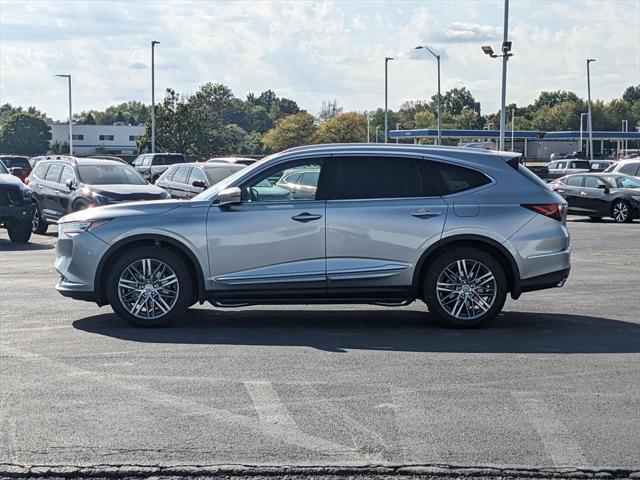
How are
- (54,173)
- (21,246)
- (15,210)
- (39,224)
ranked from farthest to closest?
1. (39,224)
2. (54,173)
3. (15,210)
4. (21,246)

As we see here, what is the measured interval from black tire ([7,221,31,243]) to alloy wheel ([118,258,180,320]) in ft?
39.1

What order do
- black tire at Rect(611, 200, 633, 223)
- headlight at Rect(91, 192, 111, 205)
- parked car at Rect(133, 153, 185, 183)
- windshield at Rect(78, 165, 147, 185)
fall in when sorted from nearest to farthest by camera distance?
headlight at Rect(91, 192, 111, 205) < windshield at Rect(78, 165, 147, 185) < black tire at Rect(611, 200, 633, 223) < parked car at Rect(133, 153, 185, 183)

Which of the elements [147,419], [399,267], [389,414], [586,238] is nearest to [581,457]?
[389,414]

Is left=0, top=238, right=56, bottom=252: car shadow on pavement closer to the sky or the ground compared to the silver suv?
closer to the ground

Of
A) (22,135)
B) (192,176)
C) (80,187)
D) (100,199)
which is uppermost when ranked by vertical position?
(22,135)

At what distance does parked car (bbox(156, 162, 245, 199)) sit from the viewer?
77.4ft

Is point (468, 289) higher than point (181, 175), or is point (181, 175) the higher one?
point (181, 175)

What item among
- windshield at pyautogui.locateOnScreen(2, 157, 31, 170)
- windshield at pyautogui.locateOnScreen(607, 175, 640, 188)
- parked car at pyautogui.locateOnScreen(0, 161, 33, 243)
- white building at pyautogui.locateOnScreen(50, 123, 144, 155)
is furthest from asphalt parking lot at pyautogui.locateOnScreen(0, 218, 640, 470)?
white building at pyautogui.locateOnScreen(50, 123, 144, 155)

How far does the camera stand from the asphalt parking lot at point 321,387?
6039 mm

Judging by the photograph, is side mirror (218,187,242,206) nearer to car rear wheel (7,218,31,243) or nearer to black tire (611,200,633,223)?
car rear wheel (7,218,31,243)

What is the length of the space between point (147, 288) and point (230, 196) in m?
1.24

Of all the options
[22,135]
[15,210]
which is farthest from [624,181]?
[22,135]

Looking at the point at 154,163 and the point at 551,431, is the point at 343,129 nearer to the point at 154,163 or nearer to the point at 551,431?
the point at 154,163

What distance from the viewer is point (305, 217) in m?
10.0
